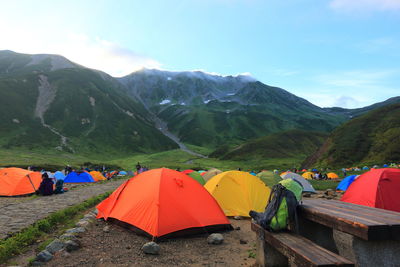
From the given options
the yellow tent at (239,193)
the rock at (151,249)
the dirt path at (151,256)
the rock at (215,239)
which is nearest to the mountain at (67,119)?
the yellow tent at (239,193)

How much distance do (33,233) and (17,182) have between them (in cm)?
1354

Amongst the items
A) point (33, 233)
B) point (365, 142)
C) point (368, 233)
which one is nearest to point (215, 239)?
point (368, 233)

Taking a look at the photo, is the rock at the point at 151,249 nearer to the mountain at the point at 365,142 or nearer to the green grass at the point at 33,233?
the green grass at the point at 33,233

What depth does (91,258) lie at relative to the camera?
794cm

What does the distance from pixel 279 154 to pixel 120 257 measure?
120902 millimetres

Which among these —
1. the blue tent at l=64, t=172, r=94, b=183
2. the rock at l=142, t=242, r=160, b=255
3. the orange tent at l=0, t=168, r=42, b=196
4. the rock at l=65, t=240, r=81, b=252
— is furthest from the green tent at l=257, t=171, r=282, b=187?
the blue tent at l=64, t=172, r=94, b=183

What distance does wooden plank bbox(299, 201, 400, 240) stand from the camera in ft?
16.7

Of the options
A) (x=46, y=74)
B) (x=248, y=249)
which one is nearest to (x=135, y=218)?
(x=248, y=249)

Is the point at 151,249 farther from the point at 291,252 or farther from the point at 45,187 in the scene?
the point at 45,187

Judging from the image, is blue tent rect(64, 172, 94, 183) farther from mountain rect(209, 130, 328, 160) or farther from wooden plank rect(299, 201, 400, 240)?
mountain rect(209, 130, 328, 160)

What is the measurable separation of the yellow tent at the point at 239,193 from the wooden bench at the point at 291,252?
6.56 m

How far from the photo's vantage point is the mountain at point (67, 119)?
4892 inches

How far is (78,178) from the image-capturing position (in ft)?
120

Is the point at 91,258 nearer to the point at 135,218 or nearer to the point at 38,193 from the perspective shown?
the point at 135,218
